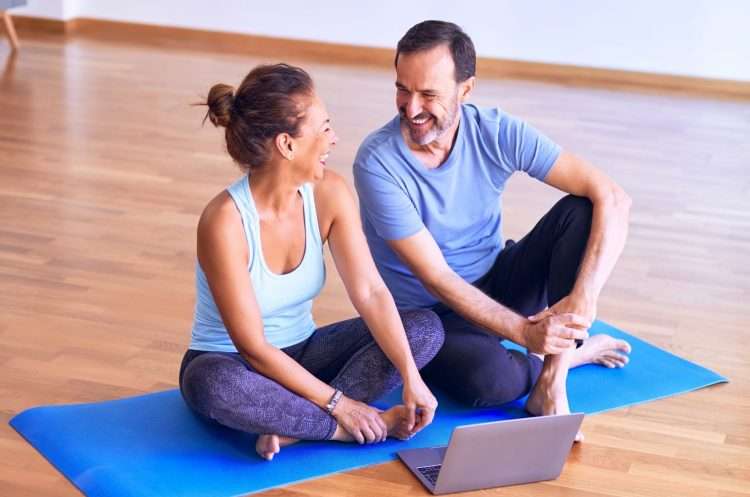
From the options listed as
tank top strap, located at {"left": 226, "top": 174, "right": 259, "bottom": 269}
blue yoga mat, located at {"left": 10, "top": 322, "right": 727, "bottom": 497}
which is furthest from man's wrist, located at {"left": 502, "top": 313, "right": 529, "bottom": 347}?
tank top strap, located at {"left": 226, "top": 174, "right": 259, "bottom": 269}

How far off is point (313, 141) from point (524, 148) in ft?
1.83

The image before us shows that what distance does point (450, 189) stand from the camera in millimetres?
2619

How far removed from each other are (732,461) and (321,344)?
0.85 m

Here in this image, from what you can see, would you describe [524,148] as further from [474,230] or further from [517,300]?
[517,300]

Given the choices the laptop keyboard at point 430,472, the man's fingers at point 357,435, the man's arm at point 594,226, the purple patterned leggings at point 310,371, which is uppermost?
the man's arm at point 594,226

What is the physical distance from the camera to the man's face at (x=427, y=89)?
2.49 meters

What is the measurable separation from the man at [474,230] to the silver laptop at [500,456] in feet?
0.69

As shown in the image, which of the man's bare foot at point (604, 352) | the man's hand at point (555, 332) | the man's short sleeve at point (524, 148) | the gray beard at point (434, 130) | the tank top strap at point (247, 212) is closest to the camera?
the tank top strap at point (247, 212)

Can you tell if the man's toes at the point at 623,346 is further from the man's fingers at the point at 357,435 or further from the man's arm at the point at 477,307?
the man's fingers at the point at 357,435

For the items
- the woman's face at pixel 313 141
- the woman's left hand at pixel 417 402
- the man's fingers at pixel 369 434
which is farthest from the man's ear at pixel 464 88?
the man's fingers at pixel 369 434

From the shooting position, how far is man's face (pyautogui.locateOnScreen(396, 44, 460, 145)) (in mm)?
2486

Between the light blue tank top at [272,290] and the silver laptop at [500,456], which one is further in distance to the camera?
the light blue tank top at [272,290]

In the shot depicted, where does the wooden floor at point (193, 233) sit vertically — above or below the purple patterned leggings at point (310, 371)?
below

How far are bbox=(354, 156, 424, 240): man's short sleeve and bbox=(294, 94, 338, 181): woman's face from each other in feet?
0.77
